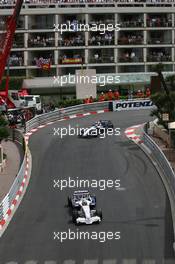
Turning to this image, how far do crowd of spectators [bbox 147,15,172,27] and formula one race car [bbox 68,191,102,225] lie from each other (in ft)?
169

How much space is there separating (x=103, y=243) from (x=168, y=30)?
56370 mm

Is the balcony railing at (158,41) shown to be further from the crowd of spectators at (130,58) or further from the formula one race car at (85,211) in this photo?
the formula one race car at (85,211)

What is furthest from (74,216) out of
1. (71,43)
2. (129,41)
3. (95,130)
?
(129,41)

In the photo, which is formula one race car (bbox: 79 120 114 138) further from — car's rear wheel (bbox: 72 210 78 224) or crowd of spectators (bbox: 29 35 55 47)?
crowd of spectators (bbox: 29 35 55 47)

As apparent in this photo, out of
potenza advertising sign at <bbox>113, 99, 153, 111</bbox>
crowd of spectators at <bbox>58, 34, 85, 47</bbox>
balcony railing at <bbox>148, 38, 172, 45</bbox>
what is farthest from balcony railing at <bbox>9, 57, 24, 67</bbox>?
potenza advertising sign at <bbox>113, 99, 153, 111</bbox>

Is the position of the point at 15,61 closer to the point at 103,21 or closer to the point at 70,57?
the point at 70,57

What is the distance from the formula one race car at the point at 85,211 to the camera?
23359 millimetres

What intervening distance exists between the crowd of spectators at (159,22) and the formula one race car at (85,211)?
51.5m

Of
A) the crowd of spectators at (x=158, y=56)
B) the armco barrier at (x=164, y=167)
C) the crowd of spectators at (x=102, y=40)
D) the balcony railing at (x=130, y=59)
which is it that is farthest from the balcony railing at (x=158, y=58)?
the armco barrier at (x=164, y=167)

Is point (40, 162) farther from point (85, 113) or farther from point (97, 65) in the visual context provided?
point (97, 65)

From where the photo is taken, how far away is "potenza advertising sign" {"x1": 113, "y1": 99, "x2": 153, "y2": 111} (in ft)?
189

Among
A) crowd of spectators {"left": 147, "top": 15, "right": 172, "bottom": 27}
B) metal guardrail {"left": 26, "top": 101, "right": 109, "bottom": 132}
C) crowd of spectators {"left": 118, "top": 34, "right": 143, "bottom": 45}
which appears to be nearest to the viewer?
metal guardrail {"left": 26, "top": 101, "right": 109, "bottom": 132}

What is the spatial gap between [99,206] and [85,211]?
260 centimetres

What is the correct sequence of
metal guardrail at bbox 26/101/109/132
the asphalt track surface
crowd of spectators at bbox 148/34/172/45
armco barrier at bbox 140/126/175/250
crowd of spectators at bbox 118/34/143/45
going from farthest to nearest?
crowd of spectators at bbox 148/34/172/45
crowd of spectators at bbox 118/34/143/45
metal guardrail at bbox 26/101/109/132
armco barrier at bbox 140/126/175/250
the asphalt track surface
